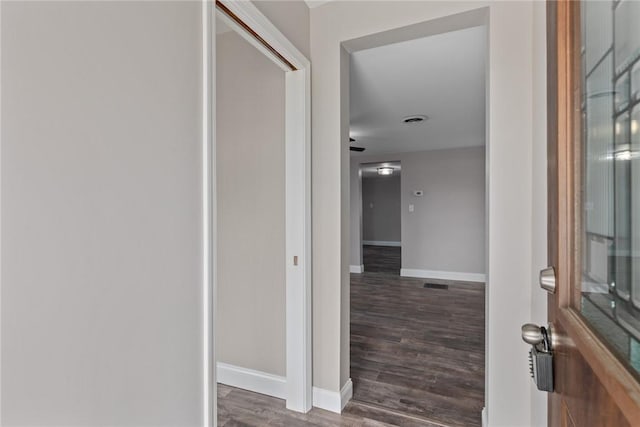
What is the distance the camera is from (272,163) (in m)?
2.05

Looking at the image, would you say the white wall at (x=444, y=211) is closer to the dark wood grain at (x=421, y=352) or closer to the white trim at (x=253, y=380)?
the dark wood grain at (x=421, y=352)

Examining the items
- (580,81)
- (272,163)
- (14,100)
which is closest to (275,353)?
(272,163)

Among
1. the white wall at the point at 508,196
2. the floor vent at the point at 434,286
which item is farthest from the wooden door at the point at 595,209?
the floor vent at the point at 434,286

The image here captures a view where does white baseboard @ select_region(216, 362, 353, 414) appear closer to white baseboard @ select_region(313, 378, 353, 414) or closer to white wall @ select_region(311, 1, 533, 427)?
white baseboard @ select_region(313, 378, 353, 414)

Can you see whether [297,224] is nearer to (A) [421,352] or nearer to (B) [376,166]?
(A) [421,352]

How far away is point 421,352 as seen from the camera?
2752mm

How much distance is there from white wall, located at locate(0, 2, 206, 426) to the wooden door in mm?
1033

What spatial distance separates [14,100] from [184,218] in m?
0.52

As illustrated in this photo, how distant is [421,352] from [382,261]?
16.6ft

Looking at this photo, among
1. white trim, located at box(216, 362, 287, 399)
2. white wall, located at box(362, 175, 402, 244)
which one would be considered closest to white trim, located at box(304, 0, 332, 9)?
white trim, located at box(216, 362, 287, 399)

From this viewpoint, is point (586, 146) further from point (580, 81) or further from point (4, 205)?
point (4, 205)

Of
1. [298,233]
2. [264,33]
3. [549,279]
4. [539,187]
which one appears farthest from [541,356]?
[264,33]

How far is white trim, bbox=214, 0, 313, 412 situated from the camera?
6.14 feet

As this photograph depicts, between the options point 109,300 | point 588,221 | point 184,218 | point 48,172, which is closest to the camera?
point 588,221
